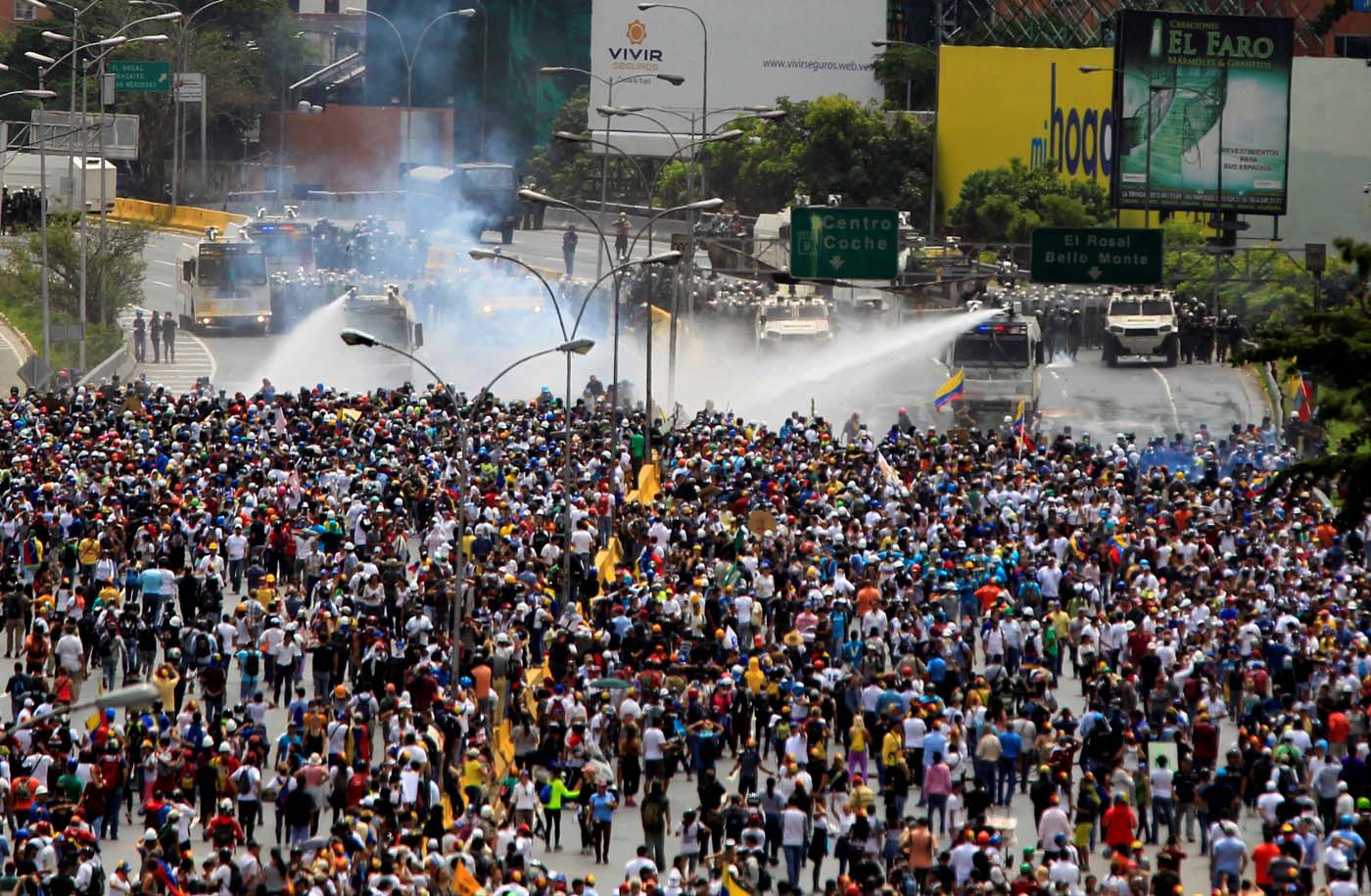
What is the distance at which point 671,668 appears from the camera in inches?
913

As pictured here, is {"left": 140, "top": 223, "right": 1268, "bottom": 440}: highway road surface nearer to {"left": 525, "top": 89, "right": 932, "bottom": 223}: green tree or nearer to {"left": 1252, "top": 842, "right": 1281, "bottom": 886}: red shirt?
{"left": 525, "top": 89, "right": 932, "bottom": 223}: green tree

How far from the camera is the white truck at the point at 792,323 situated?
52469mm

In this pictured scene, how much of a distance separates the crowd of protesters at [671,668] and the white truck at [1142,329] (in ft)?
55.8

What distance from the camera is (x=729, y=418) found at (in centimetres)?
3841

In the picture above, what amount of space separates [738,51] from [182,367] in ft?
119

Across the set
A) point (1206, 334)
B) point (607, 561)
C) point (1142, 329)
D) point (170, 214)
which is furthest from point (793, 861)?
point (170, 214)

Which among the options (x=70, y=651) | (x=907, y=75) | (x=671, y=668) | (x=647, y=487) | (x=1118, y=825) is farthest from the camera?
(x=907, y=75)

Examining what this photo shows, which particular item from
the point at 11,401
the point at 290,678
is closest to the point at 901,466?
the point at 290,678

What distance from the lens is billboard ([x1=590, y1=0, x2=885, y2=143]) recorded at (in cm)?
8488

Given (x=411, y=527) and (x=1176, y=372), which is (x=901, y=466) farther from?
(x=1176, y=372)

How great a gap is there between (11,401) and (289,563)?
12.8 m

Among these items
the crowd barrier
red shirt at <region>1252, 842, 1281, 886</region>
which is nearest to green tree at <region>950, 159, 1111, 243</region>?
the crowd barrier

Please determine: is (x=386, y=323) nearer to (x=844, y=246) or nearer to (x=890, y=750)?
(x=844, y=246)

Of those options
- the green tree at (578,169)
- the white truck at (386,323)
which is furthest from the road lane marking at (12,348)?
the green tree at (578,169)
